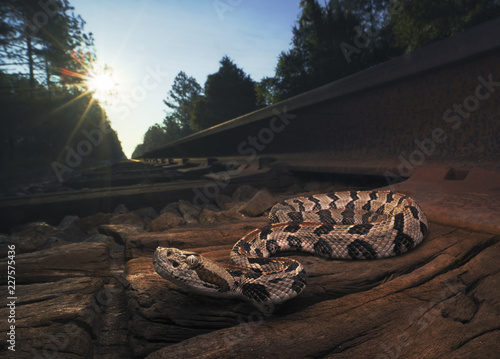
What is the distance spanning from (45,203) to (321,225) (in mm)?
4203

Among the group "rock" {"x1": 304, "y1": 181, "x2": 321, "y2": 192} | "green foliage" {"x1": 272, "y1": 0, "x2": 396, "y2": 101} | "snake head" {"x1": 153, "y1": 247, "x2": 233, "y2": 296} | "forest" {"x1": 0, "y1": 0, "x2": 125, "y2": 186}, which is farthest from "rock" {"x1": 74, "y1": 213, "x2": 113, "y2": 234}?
"green foliage" {"x1": 272, "y1": 0, "x2": 396, "y2": 101}

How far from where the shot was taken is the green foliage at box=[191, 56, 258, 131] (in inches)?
1747

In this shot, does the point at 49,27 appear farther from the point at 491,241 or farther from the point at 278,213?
the point at 491,241

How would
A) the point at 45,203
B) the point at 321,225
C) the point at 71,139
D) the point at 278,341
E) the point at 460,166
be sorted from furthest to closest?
1. the point at 71,139
2. the point at 45,203
3. the point at 460,166
4. the point at 321,225
5. the point at 278,341

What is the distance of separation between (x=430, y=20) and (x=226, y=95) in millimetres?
27619

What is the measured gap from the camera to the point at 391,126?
4711 millimetres

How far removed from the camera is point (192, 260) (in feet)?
6.43

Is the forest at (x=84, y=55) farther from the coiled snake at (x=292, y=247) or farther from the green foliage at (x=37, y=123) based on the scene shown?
the coiled snake at (x=292, y=247)

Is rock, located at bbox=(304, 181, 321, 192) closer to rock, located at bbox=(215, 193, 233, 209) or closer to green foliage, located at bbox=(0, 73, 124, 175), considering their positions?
rock, located at bbox=(215, 193, 233, 209)

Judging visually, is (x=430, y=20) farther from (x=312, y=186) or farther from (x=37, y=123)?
(x=37, y=123)

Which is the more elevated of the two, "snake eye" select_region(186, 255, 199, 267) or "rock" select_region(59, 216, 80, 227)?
"rock" select_region(59, 216, 80, 227)

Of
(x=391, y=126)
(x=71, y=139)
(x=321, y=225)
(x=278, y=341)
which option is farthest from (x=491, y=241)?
(x=71, y=139)

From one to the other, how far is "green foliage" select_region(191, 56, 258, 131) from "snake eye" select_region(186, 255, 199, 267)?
4290 centimetres

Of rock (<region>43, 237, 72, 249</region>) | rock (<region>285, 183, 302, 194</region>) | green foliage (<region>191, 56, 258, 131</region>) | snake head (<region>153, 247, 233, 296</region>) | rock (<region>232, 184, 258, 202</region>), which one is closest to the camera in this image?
snake head (<region>153, 247, 233, 296</region>)
